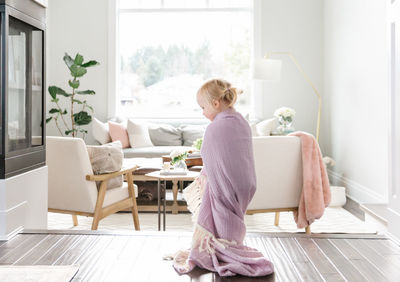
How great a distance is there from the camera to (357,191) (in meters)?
5.17

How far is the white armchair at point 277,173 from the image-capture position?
3.52 m

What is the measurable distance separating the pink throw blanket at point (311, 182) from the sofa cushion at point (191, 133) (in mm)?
3033

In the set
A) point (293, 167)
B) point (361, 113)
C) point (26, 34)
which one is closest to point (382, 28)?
point (361, 113)

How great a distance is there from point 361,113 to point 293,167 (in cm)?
196

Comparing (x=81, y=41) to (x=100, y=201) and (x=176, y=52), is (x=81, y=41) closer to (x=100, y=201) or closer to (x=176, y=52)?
Answer: (x=176, y=52)

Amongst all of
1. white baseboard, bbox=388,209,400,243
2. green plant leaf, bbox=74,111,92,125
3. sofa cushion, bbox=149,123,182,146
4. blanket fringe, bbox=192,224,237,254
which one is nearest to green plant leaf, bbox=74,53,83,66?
green plant leaf, bbox=74,111,92,125

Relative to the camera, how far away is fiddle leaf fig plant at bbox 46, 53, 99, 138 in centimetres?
635

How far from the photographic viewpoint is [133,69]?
738 cm

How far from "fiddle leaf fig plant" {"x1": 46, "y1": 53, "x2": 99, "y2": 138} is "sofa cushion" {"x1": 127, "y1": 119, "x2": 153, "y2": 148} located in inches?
25.8

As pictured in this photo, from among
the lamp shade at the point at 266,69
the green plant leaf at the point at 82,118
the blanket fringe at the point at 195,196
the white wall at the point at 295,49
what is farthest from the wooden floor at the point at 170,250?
the white wall at the point at 295,49

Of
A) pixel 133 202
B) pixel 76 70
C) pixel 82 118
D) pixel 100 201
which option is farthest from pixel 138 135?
pixel 100 201

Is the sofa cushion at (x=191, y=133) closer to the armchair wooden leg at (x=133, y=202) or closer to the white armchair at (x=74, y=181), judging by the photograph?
the armchair wooden leg at (x=133, y=202)

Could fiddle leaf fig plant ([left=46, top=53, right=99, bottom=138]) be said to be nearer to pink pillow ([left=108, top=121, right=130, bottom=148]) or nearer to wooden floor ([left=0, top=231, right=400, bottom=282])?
pink pillow ([left=108, top=121, right=130, bottom=148])

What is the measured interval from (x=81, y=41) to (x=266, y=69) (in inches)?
122
